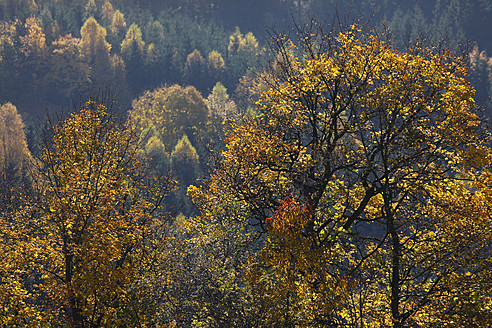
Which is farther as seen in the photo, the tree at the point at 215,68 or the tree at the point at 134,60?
the tree at the point at 215,68

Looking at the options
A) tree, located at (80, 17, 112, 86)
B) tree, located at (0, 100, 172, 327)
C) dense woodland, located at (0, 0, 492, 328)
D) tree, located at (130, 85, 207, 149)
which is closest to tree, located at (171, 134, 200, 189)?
tree, located at (130, 85, 207, 149)

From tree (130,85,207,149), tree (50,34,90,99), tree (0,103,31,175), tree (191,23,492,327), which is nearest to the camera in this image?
tree (191,23,492,327)

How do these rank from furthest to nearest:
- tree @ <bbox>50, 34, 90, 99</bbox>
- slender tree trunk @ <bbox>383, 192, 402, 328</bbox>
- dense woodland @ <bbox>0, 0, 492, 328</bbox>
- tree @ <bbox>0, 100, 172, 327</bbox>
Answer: tree @ <bbox>50, 34, 90, 99</bbox> < tree @ <bbox>0, 100, 172, 327</bbox> < slender tree trunk @ <bbox>383, 192, 402, 328</bbox> < dense woodland @ <bbox>0, 0, 492, 328</bbox>

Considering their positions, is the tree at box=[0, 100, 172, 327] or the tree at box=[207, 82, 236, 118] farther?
the tree at box=[207, 82, 236, 118]

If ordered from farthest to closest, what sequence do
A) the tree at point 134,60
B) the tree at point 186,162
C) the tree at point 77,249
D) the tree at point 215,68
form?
the tree at point 215,68 < the tree at point 134,60 < the tree at point 186,162 < the tree at point 77,249

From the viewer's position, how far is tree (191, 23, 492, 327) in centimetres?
1717

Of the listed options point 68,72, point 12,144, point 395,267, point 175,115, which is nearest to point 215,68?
point 68,72

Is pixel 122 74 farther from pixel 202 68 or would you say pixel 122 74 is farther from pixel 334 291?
pixel 334 291

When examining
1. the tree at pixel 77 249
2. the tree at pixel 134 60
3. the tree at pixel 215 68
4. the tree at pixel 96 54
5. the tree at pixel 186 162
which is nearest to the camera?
the tree at pixel 77 249

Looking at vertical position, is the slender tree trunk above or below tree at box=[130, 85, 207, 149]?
below

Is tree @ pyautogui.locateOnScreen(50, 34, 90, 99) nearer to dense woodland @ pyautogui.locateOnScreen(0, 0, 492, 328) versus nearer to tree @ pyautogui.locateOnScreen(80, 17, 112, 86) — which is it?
tree @ pyautogui.locateOnScreen(80, 17, 112, 86)

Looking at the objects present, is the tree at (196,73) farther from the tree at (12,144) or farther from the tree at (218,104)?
the tree at (12,144)

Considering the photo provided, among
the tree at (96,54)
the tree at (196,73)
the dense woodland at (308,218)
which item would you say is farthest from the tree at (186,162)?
the dense woodland at (308,218)

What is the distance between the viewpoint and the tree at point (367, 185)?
56.3ft
